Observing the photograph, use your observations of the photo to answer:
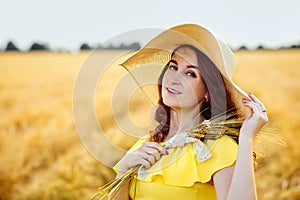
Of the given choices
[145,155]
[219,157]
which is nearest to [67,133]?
[145,155]

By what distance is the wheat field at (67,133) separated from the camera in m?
2.42

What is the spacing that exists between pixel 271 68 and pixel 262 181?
1498mm

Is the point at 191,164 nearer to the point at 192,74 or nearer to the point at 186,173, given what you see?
the point at 186,173

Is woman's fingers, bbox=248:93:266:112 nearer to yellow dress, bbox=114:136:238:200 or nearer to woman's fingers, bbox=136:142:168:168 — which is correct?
yellow dress, bbox=114:136:238:200

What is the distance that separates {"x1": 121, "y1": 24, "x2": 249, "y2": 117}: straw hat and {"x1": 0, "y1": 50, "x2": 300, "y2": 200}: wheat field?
0.50m

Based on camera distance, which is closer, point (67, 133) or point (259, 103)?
point (259, 103)

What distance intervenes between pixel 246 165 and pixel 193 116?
0.21 metres

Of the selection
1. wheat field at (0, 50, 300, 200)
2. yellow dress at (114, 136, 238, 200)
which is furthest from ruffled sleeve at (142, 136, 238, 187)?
wheat field at (0, 50, 300, 200)

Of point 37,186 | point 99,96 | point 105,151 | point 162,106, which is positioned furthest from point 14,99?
point 162,106

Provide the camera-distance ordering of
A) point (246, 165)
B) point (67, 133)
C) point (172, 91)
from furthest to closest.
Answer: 1. point (67, 133)
2. point (172, 91)
3. point (246, 165)

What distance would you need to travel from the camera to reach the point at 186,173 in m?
1.28

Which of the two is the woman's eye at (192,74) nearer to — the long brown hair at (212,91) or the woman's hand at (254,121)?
the long brown hair at (212,91)

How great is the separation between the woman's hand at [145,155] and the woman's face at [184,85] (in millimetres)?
106

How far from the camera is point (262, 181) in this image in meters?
2.39
